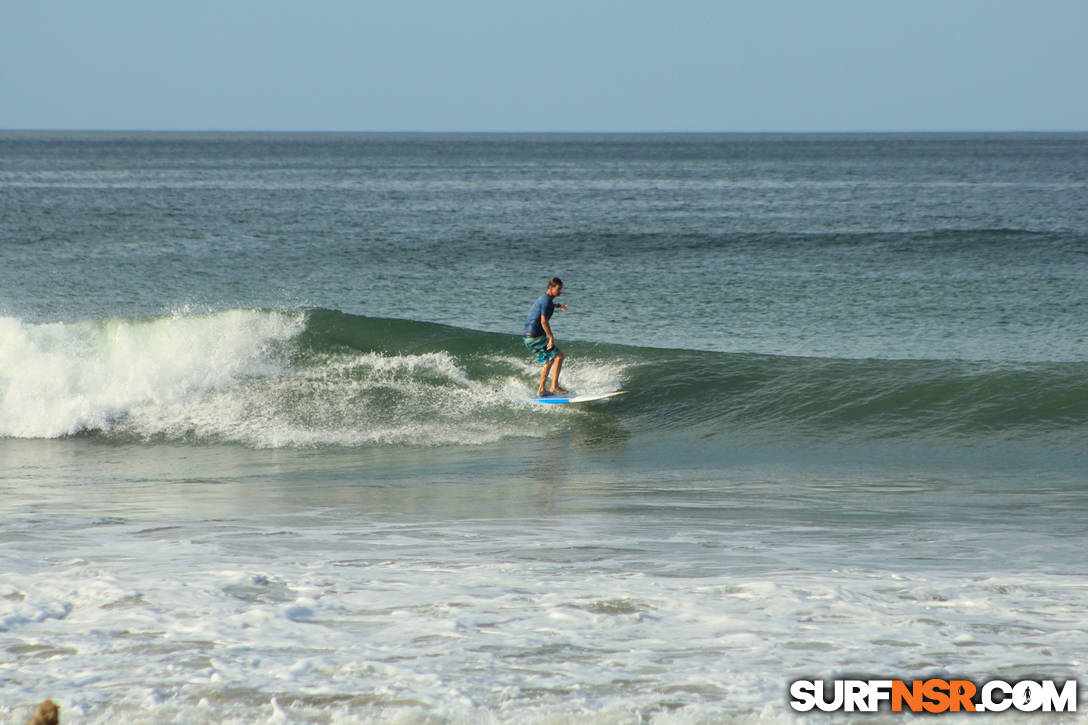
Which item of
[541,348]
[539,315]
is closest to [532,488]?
[539,315]

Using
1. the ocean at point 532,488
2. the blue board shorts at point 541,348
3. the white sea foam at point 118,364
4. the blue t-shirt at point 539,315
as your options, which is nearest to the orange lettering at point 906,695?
the ocean at point 532,488

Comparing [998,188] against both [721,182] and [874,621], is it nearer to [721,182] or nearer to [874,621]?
[721,182]

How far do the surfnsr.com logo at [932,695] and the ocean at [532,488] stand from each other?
0.10 meters

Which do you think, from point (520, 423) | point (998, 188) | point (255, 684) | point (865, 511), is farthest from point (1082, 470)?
point (998, 188)

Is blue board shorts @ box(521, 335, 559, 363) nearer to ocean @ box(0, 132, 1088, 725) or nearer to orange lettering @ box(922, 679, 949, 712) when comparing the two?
ocean @ box(0, 132, 1088, 725)

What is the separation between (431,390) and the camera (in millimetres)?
16562

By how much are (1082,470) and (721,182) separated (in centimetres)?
8253

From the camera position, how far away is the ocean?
17.6 ft

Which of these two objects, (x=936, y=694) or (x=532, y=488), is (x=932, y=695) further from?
(x=532, y=488)

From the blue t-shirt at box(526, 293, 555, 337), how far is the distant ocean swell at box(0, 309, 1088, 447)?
1.22 metres

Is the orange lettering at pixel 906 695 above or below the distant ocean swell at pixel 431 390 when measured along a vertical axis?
above

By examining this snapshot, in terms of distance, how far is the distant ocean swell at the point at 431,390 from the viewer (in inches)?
572

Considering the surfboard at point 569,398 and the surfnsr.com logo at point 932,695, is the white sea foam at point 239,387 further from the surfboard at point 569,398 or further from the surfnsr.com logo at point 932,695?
the surfnsr.com logo at point 932,695

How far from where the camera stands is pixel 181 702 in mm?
4934
